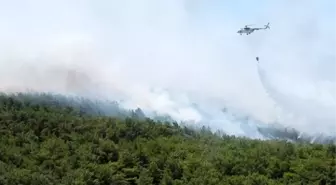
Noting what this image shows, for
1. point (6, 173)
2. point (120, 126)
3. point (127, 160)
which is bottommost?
point (6, 173)

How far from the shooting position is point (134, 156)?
7725cm

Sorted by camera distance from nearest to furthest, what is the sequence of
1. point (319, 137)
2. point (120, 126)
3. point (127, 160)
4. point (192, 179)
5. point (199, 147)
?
point (192, 179) < point (127, 160) < point (199, 147) < point (120, 126) < point (319, 137)

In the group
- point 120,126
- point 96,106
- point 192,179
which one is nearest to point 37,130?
point 120,126

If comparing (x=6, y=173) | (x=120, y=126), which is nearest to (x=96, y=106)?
(x=120, y=126)

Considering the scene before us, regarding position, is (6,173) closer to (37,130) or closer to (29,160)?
(29,160)

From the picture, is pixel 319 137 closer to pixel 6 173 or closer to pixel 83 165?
pixel 83 165

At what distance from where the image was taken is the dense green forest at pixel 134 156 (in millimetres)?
69375

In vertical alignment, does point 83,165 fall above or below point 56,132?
below

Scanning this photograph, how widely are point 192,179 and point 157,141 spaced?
585 inches

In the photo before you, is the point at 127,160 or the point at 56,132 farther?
the point at 56,132

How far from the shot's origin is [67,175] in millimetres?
68375

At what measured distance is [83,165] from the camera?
239 ft

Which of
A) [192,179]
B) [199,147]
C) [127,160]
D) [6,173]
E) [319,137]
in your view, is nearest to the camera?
[6,173]

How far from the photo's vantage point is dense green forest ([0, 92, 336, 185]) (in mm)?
69375
